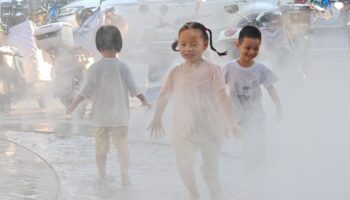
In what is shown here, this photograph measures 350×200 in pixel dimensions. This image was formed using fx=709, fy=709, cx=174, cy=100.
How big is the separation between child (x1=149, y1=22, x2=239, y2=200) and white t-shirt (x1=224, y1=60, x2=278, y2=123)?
74 cm

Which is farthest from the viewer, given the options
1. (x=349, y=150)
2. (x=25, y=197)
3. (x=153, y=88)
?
(x=153, y=88)

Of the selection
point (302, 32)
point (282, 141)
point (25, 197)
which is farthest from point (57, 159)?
point (302, 32)

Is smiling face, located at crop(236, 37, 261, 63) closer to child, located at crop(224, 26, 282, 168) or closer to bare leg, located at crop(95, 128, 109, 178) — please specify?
child, located at crop(224, 26, 282, 168)

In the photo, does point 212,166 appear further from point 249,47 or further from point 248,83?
point 249,47

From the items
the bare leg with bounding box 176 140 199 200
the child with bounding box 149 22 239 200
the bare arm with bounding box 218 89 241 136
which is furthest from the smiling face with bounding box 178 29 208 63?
the bare leg with bounding box 176 140 199 200

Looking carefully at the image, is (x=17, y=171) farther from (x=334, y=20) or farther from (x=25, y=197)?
(x=334, y=20)

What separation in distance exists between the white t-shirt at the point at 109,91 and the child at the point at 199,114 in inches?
36.0

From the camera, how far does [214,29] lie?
9766 mm

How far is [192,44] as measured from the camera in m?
4.06

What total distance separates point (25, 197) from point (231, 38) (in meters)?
5.34

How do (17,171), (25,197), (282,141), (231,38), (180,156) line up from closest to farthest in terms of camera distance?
(180,156)
(25,197)
(17,171)
(282,141)
(231,38)

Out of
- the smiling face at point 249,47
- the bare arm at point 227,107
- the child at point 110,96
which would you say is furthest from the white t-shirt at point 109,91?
the bare arm at point 227,107

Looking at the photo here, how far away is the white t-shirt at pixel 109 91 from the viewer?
493 centimetres

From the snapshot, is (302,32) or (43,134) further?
(302,32)
